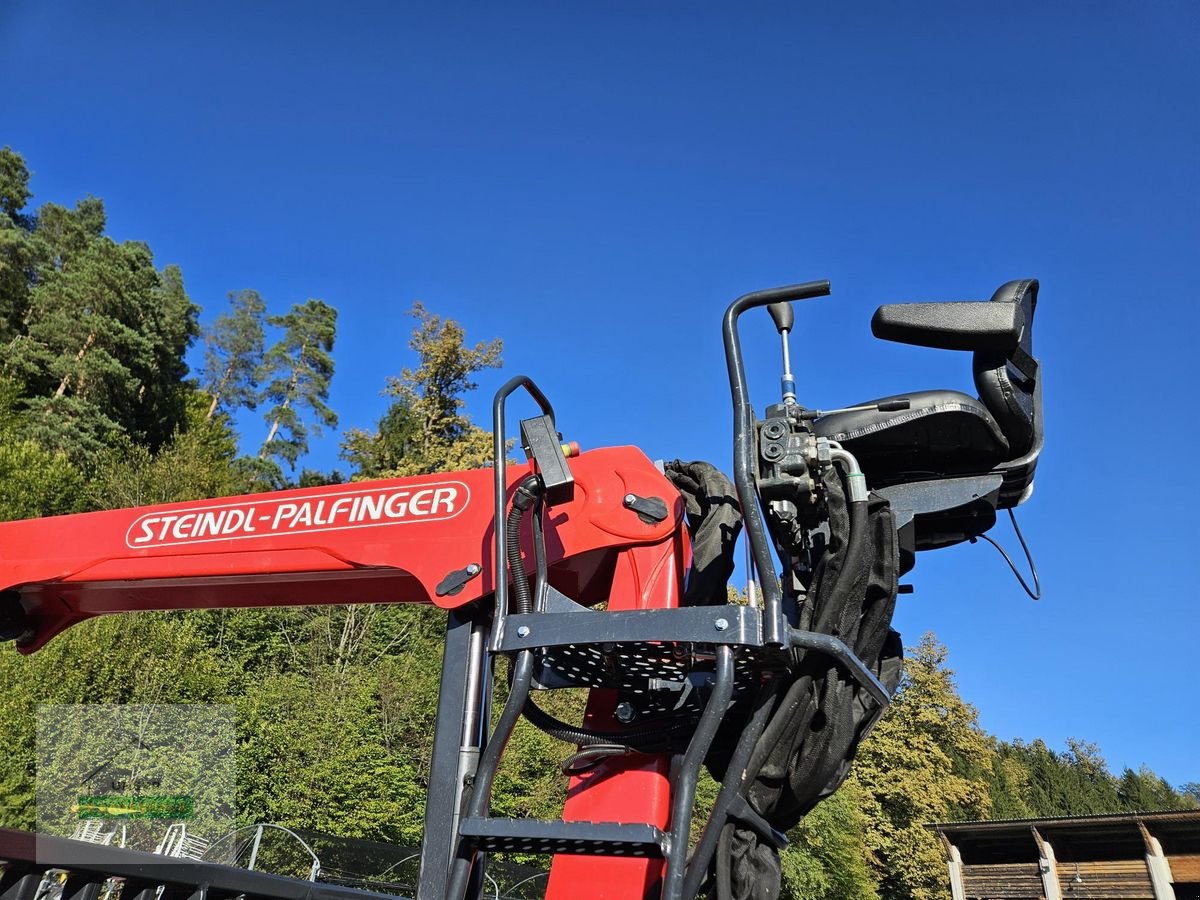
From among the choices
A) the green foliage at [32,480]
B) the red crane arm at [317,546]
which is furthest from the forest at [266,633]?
the red crane arm at [317,546]

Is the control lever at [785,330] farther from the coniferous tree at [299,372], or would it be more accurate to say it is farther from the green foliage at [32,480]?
the coniferous tree at [299,372]

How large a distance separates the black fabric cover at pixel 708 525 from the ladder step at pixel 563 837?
100 centimetres

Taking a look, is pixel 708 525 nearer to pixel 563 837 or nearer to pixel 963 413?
pixel 963 413

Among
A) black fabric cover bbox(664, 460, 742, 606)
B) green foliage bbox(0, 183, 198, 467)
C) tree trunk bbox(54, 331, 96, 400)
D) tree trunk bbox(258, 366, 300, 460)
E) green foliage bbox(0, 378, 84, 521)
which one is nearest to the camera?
black fabric cover bbox(664, 460, 742, 606)

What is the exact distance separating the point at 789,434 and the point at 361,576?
1898mm

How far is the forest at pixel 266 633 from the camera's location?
1939 cm

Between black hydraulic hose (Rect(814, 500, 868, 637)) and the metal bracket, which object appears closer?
the metal bracket

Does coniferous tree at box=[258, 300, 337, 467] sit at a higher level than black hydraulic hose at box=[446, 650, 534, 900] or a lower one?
higher

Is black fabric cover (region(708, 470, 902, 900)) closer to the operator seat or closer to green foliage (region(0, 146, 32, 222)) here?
the operator seat

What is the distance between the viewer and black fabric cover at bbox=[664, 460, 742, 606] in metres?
3.46

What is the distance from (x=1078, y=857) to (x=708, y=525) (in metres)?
24.9

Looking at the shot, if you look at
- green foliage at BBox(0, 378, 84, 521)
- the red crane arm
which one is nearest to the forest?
green foliage at BBox(0, 378, 84, 521)

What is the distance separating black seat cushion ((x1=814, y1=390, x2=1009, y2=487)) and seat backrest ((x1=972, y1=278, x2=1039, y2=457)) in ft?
0.14

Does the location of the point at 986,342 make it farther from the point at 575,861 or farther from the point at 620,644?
the point at 575,861
